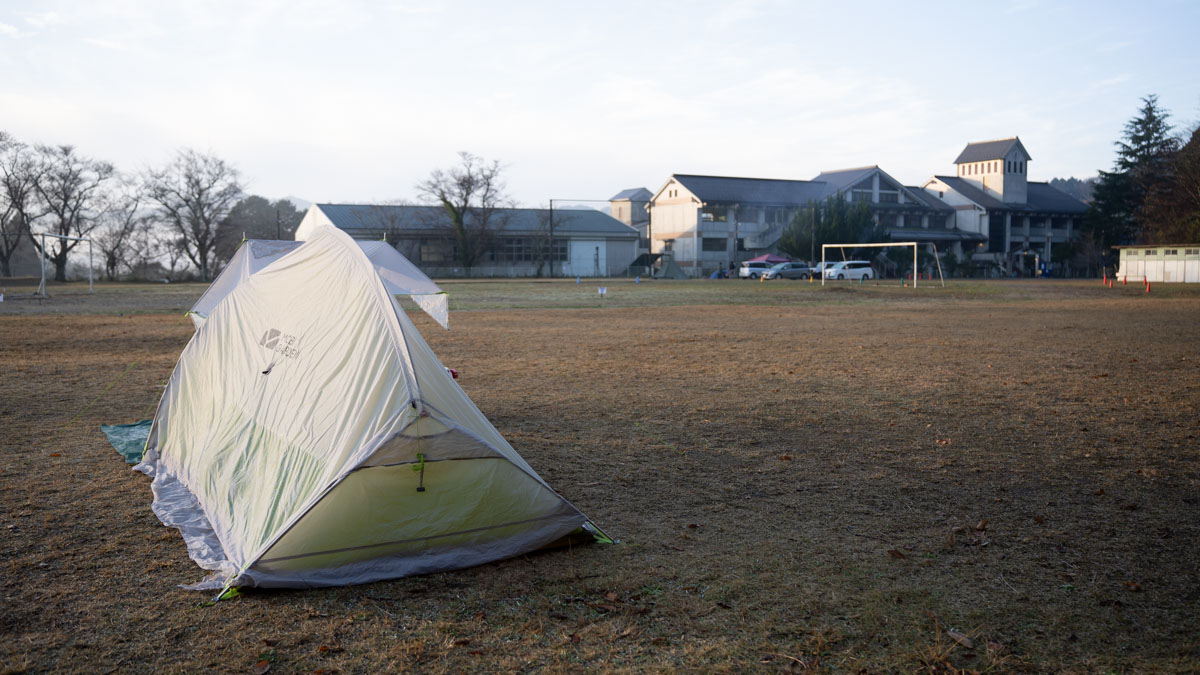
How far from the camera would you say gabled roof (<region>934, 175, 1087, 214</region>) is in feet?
202

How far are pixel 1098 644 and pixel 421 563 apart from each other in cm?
292

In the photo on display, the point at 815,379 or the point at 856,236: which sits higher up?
the point at 856,236

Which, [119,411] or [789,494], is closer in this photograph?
[789,494]

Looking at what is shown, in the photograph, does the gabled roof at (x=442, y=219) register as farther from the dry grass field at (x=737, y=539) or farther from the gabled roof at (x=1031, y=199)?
the dry grass field at (x=737, y=539)

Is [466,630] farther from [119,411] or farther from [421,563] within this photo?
[119,411]

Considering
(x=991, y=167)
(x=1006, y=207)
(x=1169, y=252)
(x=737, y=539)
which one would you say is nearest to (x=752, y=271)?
(x=1169, y=252)

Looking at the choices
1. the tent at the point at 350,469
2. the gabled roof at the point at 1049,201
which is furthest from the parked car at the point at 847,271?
the tent at the point at 350,469

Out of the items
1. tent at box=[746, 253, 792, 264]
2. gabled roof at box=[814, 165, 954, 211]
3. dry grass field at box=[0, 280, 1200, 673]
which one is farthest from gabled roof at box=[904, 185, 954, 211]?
dry grass field at box=[0, 280, 1200, 673]

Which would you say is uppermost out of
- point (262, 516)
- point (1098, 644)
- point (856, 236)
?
point (856, 236)

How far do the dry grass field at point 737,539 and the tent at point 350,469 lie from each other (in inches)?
5.8

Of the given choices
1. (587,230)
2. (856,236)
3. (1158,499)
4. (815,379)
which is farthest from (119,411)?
(587,230)

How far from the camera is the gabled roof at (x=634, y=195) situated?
78062 mm

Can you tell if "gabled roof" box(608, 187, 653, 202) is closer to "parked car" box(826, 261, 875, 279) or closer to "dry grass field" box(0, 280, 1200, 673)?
"parked car" box(826, 261, 875, 279)

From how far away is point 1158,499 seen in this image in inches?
197
